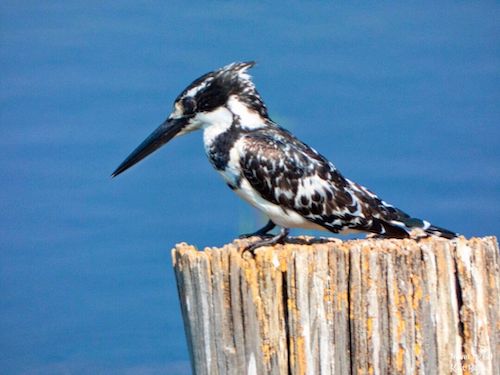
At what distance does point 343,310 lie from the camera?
3.71 m

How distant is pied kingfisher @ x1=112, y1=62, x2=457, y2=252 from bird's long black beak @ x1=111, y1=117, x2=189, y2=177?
10 centimetres

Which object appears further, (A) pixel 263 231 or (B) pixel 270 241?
(A) pixel 263 231

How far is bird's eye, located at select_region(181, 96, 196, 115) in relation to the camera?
579cm

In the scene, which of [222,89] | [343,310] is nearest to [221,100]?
[222,89]

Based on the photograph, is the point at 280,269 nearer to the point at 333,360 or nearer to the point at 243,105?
the point at 333,360

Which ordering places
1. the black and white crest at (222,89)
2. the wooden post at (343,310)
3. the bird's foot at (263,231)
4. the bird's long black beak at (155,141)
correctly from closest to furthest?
1. the wooden post at (343,310)
2. the bird's foot at (263,231)
3. the black and white crest at (222,89)
4. the bird's long black beak at (155,141)

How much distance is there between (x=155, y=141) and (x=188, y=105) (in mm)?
412

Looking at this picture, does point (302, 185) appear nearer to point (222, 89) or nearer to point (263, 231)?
point (263, 231)

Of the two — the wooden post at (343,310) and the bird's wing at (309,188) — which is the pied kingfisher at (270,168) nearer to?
the bird's wing at (309,188)

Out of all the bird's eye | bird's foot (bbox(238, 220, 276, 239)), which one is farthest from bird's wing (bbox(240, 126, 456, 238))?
the bird's eye

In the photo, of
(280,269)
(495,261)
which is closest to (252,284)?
(280,269)

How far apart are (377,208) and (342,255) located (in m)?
1.78

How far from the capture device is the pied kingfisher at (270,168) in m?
5.48

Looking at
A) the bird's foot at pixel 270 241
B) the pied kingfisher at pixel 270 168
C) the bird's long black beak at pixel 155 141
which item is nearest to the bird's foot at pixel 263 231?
the pied kingfisher at pixel 270 168
